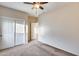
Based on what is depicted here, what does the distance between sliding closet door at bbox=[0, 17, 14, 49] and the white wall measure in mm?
2178

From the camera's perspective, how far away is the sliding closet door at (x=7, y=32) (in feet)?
15.3

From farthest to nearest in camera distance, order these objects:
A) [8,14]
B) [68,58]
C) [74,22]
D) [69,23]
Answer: [8,14] < [69,23] < [74,22] < [68,58]

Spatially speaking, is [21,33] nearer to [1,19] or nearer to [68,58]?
[1,19]

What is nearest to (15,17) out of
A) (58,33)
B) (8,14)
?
(8,14)

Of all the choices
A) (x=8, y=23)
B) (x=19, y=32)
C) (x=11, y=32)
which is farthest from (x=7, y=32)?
(x=19, y=32)

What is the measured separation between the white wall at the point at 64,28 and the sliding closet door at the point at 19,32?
1.50m

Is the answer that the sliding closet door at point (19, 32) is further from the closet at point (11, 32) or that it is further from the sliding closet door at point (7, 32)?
the sliding closet door at point (7, 32)

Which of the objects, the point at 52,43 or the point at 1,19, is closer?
the point at 1,19

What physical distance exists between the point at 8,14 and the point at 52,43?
9.58 ft

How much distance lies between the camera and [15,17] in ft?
17.2

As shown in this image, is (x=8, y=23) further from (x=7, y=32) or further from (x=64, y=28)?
(x=64, y=28)

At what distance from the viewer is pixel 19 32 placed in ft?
18.9

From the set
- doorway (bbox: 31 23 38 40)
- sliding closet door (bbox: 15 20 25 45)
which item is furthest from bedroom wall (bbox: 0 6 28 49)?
doorway (bbox: 31 23 38 40)

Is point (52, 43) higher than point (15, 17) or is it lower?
lower
